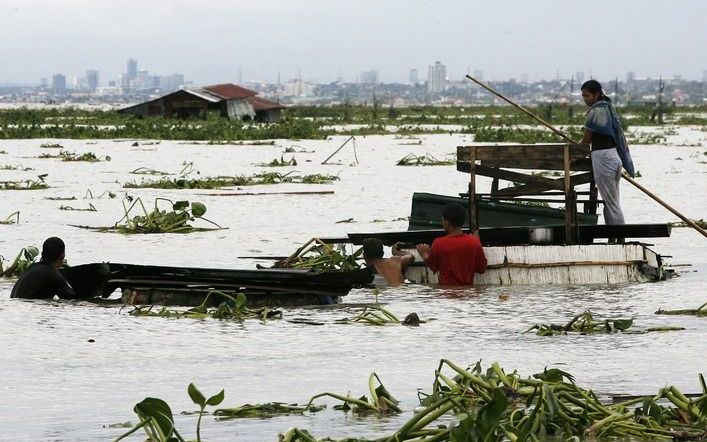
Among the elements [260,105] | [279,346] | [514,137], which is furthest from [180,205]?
[260,105]

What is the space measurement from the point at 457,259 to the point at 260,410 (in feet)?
14.0

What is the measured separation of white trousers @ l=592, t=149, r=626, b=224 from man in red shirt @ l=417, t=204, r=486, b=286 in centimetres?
126

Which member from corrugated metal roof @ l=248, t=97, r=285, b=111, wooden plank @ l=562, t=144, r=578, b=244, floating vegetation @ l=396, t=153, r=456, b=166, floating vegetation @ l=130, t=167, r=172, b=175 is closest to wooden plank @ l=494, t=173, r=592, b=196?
wooden plank @ l=562, t=144, r=578, b=244

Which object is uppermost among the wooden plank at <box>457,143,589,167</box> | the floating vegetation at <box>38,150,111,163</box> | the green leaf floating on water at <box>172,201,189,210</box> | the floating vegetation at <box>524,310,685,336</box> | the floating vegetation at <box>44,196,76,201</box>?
the wooden plank at <box>457,143,589,167</box>

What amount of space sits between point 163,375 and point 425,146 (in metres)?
29.4

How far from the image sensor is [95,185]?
69.2 ft

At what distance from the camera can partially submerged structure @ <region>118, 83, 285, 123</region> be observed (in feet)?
183

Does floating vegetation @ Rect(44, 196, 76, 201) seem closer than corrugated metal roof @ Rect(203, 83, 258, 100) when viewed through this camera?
Yes

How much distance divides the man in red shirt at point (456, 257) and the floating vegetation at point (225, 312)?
1606 mm

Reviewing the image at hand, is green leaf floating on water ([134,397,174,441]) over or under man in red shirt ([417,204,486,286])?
over

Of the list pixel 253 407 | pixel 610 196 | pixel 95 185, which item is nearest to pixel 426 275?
pixel 610 196

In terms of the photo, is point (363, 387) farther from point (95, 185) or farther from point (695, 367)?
point (95, 185)

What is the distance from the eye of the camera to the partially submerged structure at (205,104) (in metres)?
55.7

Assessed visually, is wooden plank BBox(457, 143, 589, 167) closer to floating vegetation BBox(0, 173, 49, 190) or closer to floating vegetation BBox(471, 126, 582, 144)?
floating vegetation BBox(0, 173, 49, 190)
